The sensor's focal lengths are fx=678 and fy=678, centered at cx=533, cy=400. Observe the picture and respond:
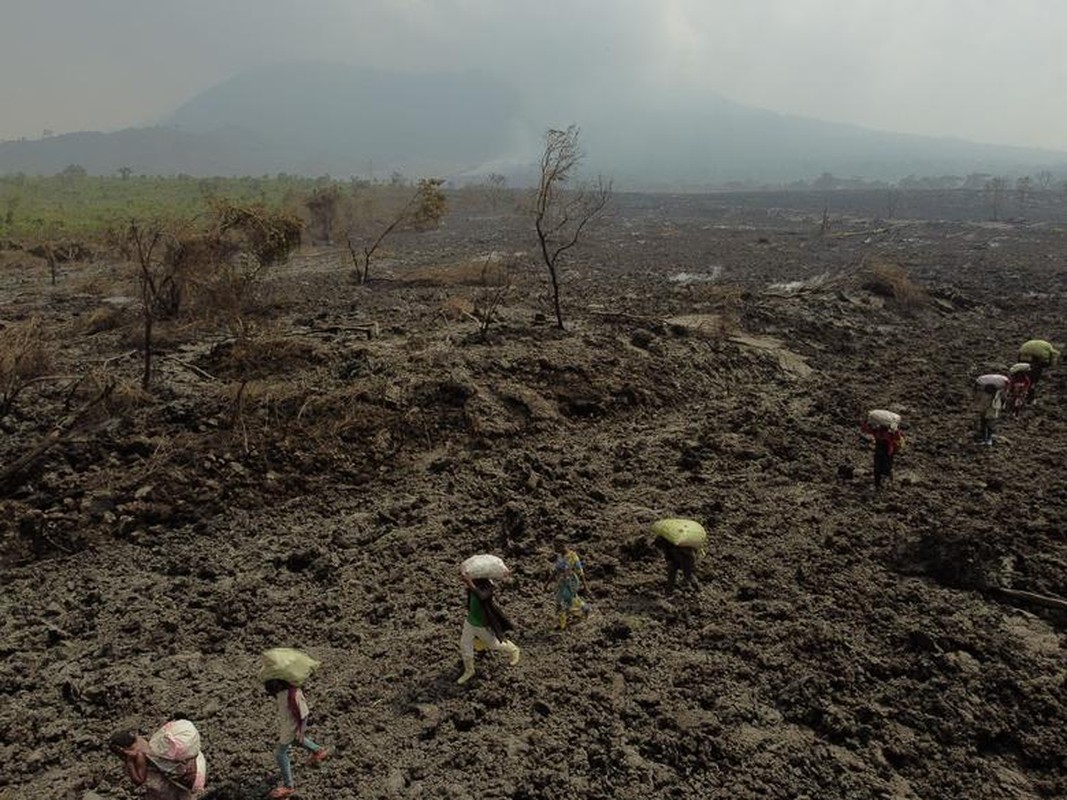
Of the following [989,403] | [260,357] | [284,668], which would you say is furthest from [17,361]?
[989,403]

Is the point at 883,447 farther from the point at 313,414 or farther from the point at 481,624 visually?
the point at 313,414

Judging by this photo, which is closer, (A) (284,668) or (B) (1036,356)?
(A) (284,668)

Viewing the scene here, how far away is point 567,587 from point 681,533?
1.39 m

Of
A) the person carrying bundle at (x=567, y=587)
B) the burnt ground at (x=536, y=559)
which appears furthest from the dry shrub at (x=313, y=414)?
the person carrying bundle at (x=567, y=587)

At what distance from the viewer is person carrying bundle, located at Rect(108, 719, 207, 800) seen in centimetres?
421

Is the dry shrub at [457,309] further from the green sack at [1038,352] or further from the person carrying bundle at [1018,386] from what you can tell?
the green sack at [1038,352]

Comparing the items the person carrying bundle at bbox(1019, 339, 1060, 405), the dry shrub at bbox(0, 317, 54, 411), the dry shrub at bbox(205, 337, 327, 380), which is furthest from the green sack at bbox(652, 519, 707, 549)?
the dry shrub at bbox(0, 317, 54, 411)

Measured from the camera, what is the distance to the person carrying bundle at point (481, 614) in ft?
20.1

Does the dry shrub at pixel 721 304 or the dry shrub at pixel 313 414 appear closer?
the dry shrub at pixel 313 414

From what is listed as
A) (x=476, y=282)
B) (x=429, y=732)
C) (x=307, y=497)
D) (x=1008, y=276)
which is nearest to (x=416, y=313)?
(x=476, y=282)

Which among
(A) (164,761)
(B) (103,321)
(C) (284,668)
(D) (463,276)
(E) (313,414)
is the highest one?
(D) (463,276)

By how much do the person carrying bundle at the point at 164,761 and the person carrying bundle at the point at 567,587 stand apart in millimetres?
3566

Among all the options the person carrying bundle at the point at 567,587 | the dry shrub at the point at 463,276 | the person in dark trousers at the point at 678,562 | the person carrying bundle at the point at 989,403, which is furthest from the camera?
the dry shrub at the point at 463,276

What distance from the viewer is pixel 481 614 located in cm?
615
